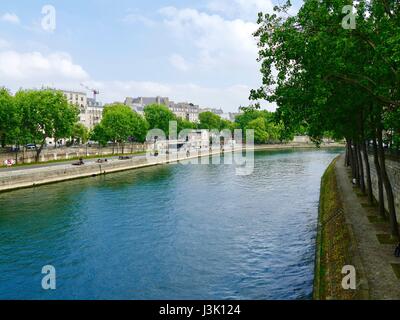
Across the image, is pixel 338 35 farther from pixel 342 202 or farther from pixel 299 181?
pixel 299 181

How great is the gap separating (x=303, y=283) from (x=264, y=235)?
34.3 ft

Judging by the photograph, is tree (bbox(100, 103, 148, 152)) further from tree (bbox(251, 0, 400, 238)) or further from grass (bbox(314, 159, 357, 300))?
tree (bbox(251, 0, 400, 238))

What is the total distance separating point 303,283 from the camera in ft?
76.3

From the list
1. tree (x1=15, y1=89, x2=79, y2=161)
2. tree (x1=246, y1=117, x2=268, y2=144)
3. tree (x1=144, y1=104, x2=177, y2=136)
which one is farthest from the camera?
tree (x1=246, y1=117, x2=268, y2=144)

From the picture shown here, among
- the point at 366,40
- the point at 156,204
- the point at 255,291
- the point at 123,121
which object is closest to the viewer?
the point at 366,40

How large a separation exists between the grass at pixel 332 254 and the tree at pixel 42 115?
6477cm

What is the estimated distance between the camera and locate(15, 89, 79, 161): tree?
81250 millimetres

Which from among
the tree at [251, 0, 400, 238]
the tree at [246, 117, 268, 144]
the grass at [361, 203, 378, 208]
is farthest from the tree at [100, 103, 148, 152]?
the tree at [251, 0, 400, 238]

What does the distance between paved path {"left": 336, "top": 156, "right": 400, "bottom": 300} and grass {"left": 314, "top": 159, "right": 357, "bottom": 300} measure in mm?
680

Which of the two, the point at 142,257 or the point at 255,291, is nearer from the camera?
the point at 255,291

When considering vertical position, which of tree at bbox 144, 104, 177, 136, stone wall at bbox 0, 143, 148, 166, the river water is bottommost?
the river water

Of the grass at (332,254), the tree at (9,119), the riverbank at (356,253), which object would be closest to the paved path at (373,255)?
the riverbank at (356,253)

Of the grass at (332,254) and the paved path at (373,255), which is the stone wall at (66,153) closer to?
the grass at (332,254)

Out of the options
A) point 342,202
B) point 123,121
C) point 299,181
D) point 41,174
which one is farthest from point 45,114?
point 342,202
